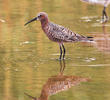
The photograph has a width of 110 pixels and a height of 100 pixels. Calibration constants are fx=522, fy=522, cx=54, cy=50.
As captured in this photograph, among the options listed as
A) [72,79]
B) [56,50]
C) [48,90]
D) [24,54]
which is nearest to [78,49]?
[56,50]

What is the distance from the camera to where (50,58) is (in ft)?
37.0

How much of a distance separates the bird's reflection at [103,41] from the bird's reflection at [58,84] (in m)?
2.42

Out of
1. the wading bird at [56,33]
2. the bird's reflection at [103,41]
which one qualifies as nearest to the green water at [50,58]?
the bird's reflection at [103,41]

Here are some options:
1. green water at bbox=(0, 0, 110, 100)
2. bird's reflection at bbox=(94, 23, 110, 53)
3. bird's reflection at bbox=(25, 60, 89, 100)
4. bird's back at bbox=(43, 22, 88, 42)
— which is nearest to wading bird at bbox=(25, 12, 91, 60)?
bird's back at bbox=(43, 22, 88, 42)

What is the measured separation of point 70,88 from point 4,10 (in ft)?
31.3

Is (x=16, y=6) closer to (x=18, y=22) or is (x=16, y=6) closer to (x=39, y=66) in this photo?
(x=18, y=22)

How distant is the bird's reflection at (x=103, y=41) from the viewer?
12398 millimetres

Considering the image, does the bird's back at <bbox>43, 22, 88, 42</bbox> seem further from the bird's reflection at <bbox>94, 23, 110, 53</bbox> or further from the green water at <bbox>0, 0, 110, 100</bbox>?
the bird's reflection at <bbox>94, 23, 110, 53</bbox>

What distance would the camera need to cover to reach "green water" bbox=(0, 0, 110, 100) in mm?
8789

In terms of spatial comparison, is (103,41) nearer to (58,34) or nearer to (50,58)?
(58,34)

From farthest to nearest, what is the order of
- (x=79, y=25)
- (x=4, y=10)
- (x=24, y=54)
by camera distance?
(x=4, y=10) < (x=79, y=25) < (x=24, y=54)

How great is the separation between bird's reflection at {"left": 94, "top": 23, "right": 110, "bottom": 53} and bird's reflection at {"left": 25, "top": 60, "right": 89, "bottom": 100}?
7.93ft

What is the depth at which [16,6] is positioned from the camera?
1914 cm

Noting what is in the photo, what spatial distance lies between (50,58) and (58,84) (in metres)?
2.10
